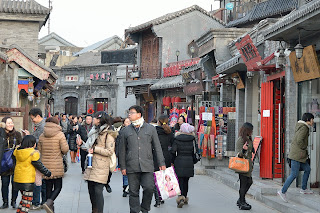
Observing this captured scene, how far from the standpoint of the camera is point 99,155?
884cm

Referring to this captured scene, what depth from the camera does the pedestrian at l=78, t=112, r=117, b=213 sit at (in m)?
8.78

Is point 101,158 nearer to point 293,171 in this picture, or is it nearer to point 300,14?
point 293,171

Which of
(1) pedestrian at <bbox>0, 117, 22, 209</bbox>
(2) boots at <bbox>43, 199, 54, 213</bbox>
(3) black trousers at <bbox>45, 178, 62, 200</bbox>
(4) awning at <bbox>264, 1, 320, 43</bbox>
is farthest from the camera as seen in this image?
(1) pedestrian at <bbox>0, 117, 22, 209</bbox>

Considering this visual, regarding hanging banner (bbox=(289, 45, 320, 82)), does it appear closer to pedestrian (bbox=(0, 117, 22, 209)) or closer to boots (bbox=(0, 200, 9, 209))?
pedestrian (bbox=(0, 117, 22, 209))

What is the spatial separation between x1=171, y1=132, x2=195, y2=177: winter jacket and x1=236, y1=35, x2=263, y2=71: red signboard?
3.60 m

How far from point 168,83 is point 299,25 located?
22.3 m

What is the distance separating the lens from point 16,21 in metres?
27.8

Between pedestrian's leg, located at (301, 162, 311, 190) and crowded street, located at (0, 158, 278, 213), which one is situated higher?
pedestrian's leg, located at (301, 162, 311, 190)

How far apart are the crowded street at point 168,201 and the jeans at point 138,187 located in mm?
1527

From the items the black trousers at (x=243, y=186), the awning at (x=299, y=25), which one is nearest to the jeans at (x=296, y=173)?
the black trousers at (x=243, y=186)

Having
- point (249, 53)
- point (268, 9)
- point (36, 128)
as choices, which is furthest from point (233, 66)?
point (268, 9)

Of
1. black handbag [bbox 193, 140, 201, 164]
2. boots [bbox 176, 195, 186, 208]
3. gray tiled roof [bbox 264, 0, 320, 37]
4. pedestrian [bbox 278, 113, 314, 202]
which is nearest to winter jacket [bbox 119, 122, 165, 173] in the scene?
boots [bbox 176, 195, 186, 208]

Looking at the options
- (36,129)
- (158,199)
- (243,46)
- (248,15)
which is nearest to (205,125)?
(243,46)

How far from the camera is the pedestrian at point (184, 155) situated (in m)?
11.0
